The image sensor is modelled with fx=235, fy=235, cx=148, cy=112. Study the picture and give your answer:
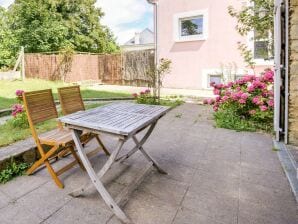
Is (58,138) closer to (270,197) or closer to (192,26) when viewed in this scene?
(270,197)

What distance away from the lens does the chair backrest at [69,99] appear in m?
2.87

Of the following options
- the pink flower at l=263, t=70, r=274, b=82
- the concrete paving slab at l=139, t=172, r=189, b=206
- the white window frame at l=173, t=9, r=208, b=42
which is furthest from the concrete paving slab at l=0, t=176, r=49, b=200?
the white window frame at l=173, t=9, r=208, b=42

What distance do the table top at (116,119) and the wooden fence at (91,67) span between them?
8.99 m

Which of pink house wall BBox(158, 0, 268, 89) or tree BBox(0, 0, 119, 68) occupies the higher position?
tree BBox(0, 0, 119, 68)

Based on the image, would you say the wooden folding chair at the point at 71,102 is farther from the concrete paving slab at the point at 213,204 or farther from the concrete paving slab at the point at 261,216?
the concrete paving slab at the point at 261,216

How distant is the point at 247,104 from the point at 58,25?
16.7m

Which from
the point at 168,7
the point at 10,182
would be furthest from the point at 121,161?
the point at 168,7

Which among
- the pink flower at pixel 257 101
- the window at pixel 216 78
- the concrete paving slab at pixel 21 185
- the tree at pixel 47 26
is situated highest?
the tree at pixel 47 26

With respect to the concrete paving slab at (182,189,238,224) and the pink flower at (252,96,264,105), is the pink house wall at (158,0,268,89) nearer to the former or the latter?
the pink flower at (252,96,264,105)

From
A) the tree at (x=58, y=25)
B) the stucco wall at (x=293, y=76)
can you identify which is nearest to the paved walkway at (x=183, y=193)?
the stucco wall at (x=293, y=76)

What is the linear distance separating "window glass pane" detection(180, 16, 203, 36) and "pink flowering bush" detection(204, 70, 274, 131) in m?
5.17

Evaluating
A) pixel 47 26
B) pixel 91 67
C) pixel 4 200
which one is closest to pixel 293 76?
pixel 4 200

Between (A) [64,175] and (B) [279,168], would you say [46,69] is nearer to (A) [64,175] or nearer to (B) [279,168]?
(A) [64,175]

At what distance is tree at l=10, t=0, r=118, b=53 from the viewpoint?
663 inches
